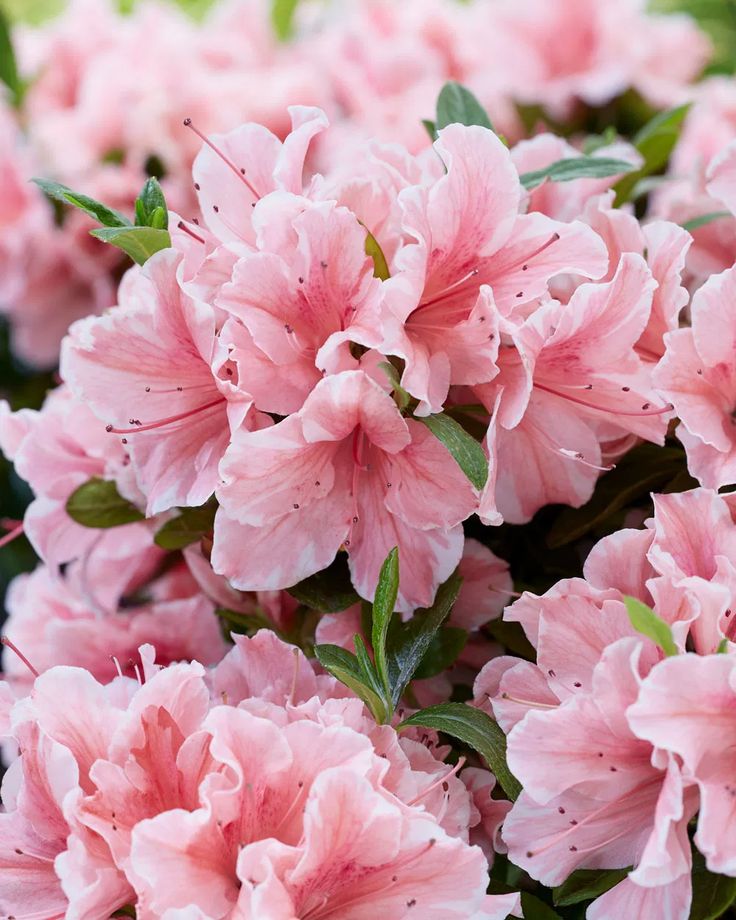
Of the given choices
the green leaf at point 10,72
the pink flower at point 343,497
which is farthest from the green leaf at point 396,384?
the green leaf at point 10,72

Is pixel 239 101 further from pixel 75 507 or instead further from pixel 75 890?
pixel 75 890

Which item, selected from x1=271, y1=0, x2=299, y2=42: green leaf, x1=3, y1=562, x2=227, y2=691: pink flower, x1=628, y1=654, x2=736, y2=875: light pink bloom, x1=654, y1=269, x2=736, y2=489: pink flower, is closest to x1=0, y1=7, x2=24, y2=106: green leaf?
x1=271, y1=0, x2=299, y2=42: green leaf

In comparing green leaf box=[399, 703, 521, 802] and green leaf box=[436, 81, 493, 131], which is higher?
green leaf box=[436, 81, 493, 131]

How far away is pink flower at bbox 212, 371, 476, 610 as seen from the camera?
1.64ft

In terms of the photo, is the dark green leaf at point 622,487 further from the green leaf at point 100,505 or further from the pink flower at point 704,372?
the green leaf at point 100,505

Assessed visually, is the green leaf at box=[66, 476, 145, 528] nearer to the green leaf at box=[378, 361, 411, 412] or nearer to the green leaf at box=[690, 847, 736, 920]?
the green leaf at box=[378, 361, 411, 412]

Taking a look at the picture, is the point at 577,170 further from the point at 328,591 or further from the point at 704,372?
the point at 328,591

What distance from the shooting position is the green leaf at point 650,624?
1.46 ft

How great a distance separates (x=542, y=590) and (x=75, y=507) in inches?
10.0

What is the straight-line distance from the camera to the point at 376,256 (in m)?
0.54

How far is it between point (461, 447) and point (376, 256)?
100 mm

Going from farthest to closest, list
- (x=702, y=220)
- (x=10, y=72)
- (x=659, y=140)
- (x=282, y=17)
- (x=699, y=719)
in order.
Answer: (x=282, y=17), (x=10, y=72), (x=659, y=140), (x=702, y=220), (x=699, y=719)

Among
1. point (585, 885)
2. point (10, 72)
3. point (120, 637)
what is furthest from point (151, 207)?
point (10, 72)

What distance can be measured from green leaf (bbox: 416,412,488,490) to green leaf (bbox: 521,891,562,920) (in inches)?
7.6
